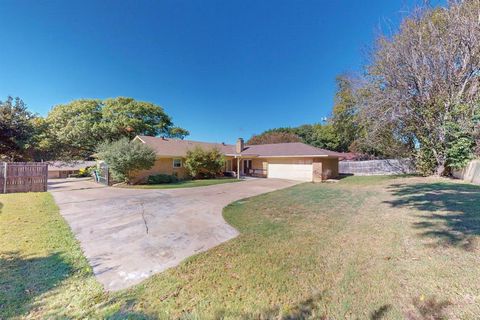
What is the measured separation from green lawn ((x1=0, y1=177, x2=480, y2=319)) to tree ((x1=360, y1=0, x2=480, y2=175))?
9.45 meters

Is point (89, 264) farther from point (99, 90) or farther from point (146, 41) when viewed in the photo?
point (99, 90)

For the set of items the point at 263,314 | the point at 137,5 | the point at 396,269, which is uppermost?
the point at 137,5

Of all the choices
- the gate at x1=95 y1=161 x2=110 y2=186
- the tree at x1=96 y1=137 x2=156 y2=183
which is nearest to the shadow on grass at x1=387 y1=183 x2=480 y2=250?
the tree at x1=96 y1=137 x2=156 y2=183

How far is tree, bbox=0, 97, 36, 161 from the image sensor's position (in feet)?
47.0

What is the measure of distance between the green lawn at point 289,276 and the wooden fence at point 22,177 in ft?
27.9

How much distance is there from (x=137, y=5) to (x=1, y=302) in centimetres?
1381

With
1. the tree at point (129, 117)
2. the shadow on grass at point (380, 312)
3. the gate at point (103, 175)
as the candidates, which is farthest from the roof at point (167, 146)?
the shadow on grass at point (380, 312)

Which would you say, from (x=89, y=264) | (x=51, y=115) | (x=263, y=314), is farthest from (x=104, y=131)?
(x=263, y=314)

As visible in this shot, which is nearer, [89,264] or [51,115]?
[89,264]

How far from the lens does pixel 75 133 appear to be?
84.2 ft

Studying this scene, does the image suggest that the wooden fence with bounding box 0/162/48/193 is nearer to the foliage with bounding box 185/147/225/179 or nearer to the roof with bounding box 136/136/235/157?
the roof with bounding box 136/136/235/157

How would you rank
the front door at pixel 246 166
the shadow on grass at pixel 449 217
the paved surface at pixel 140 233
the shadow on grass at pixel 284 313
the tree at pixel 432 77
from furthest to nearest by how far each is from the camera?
the front door at pixel 246 166 < the tree at pixel 432 77 < the shadow on grass at pixel 449 217 < the paved surface at pixel 140 233 < the shadow on grass at pixel 284 313

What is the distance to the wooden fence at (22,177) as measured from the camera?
10883 mm

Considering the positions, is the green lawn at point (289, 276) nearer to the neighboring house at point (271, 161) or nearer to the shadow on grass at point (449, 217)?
the shadow on grass at point (449, 217)
